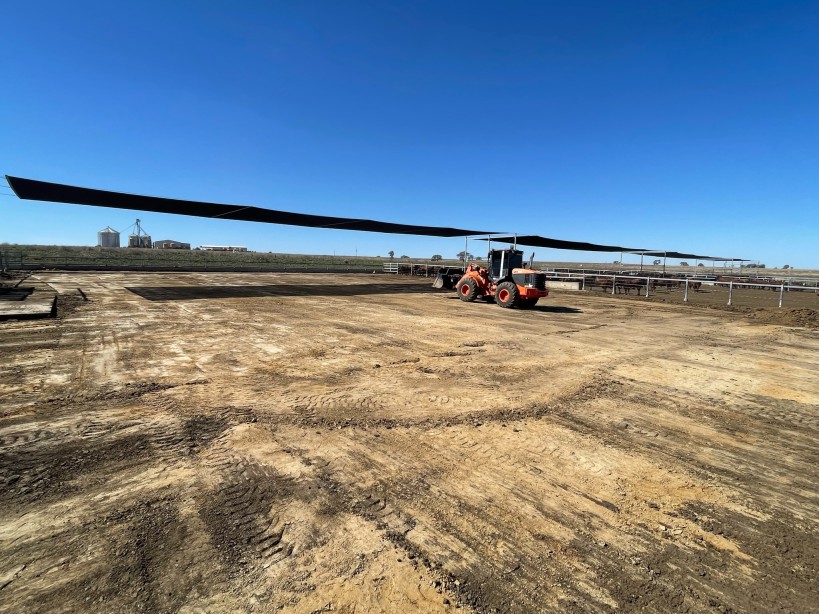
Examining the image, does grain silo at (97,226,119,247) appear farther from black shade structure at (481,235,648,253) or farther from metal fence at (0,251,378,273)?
black shade structure at (481,235,648,253)

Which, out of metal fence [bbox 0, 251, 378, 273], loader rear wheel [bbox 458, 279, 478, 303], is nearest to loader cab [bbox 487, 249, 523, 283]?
loader rear wheel [bbox 458, 279, 478, 303]

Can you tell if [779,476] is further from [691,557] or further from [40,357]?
[40,357]

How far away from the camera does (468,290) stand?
17.1 metres

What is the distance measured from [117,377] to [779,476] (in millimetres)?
7740

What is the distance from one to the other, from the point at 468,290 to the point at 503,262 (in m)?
2.09

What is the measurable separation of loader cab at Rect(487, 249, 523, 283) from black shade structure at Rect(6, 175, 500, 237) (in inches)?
410

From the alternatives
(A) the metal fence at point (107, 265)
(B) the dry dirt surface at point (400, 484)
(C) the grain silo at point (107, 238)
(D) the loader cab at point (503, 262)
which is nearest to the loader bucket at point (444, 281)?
(D) the loader cab at point (503, 262)

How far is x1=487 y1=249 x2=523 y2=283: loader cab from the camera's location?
51.1ft

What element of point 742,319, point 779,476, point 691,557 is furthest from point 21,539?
point 742,319

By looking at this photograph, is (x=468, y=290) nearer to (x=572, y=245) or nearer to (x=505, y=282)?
(x=505, y=282)

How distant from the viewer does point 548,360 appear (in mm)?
7406

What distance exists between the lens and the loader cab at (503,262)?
614 inches

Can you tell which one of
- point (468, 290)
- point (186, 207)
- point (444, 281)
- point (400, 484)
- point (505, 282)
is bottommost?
point (400, 484)

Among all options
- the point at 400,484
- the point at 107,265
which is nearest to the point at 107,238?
the point at 107,265
